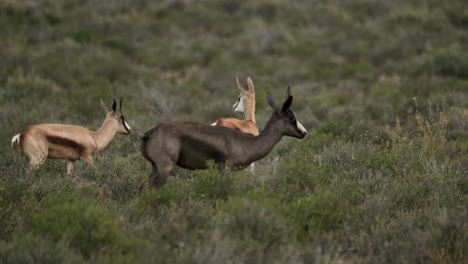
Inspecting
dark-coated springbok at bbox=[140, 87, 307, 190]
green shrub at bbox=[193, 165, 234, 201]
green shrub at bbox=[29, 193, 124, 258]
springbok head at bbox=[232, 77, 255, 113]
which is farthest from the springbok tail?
springbok head at bbox=[232, 77, 255, 113]

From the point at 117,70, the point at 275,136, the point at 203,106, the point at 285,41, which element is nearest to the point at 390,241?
the point at 275,136

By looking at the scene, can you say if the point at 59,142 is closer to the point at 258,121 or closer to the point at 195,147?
the point at 195,147

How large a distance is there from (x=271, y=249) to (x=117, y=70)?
1552 cm

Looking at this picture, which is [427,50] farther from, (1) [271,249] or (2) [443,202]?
(1) [271,249]

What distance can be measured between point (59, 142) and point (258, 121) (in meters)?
6.15

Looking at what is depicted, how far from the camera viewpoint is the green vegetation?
6.57 metres

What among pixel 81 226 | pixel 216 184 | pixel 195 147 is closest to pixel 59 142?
pixel 195 147

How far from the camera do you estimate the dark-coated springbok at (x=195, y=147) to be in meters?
7.94

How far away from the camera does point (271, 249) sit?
6395 mm

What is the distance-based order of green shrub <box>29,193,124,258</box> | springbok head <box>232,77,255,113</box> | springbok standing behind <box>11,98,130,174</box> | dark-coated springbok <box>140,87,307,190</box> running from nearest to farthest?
green shrub <box>29,193,124,258</box>
dark-coated springbok <box>140,87,307,190</box>
springbok standing behind <box>11,98,130,174</box>
springbok head <box>232,77,255,113</box>

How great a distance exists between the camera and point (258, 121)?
15.3 metres

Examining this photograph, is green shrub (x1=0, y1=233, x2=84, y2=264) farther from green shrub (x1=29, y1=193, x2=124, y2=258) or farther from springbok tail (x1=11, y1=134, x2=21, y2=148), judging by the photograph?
springbok tail (x1=11, y1=134, x2=21, y2=148)

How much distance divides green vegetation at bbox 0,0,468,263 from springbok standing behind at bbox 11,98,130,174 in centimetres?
21

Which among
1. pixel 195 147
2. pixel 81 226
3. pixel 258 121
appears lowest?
pixel 258 121
